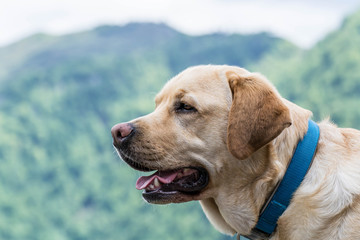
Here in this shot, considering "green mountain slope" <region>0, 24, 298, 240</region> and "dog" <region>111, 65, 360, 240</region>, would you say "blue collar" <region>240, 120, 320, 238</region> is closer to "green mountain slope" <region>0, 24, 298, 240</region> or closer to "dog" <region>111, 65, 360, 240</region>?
"dog" <region>111, 65, 360, 240</region>

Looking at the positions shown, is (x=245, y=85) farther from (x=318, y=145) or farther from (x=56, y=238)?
(x=56, y=238)

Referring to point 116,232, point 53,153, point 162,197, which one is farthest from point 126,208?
point 162,197

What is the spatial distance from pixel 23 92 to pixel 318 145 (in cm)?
4419

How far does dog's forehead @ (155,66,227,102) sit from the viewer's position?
3.47 m

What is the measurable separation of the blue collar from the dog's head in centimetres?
19

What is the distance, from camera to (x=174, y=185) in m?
3.42

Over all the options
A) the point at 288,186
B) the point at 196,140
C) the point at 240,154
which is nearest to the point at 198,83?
the point at 196,140

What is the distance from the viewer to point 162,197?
3.38 metres

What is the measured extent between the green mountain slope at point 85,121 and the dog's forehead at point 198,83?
87.1 feet

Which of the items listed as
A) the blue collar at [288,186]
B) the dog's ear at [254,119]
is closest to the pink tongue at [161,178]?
the dog's ear at [254,119]

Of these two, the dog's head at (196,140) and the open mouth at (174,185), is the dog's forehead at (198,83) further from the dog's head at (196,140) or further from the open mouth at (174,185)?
the open mouth at (174,185)

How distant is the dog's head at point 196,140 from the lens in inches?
129

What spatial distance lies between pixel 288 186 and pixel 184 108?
92 centimetres

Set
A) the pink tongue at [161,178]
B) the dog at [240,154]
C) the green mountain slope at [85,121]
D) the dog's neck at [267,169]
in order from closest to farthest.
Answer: the dog at [240,154], the dog's neck at [267,169], the pink tongue at [161,178], the green mountain slope at [85,121]
